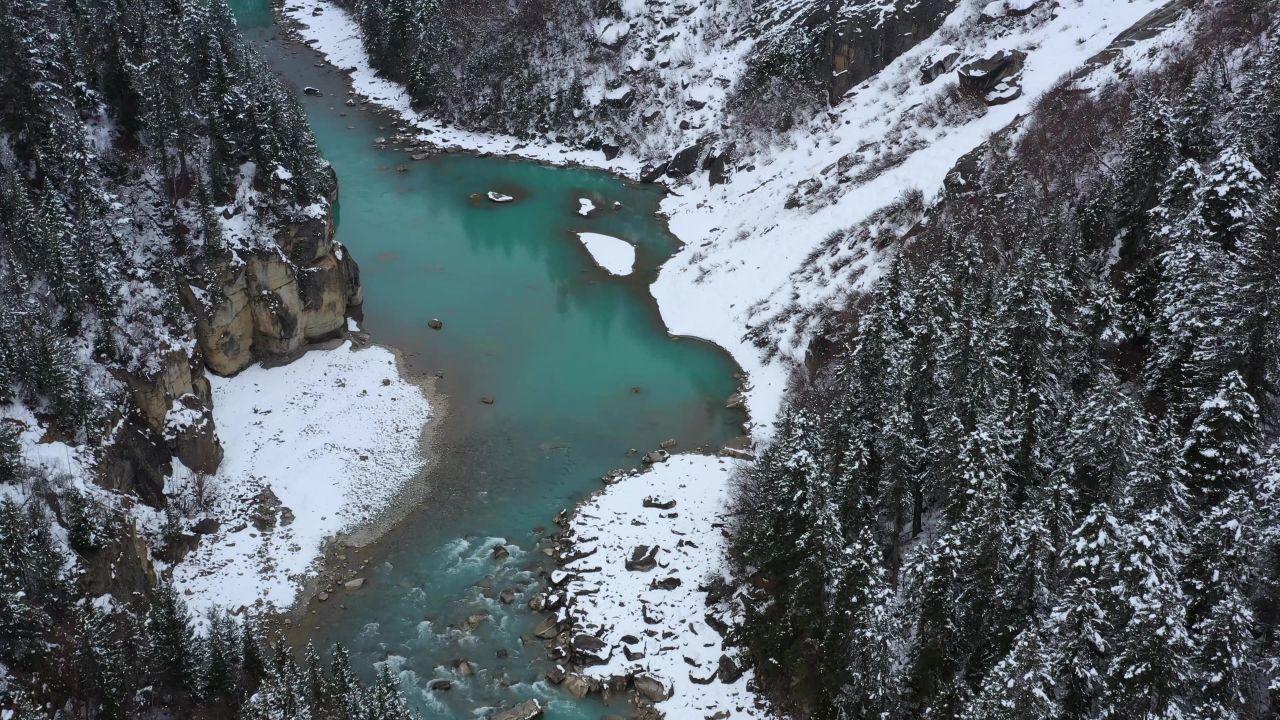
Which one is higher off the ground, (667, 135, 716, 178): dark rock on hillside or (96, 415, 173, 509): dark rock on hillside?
(96, 415, 173, 509): dark rock on hillside

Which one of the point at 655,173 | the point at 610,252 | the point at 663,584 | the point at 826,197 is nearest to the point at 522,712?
the point at 663,584

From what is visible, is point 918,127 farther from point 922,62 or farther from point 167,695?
point 167,695

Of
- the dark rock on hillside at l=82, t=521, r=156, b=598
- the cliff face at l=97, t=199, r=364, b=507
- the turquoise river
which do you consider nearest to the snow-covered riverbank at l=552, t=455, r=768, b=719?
the turquoise river

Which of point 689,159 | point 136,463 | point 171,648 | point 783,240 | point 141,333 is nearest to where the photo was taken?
point 171,648

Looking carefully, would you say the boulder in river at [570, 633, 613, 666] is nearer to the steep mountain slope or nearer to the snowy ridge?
the steep mountain slope

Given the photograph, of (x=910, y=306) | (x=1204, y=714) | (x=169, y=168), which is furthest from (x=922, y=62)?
(x=1204, y=714)

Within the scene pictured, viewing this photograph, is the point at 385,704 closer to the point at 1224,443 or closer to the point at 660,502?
the point at 660,502
